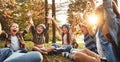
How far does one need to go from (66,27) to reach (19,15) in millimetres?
11161

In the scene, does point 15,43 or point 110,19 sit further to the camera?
point 15,43

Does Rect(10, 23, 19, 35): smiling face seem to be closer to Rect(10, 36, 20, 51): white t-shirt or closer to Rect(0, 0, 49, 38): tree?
Rect(10, 36, 20, 51): white t-shirt

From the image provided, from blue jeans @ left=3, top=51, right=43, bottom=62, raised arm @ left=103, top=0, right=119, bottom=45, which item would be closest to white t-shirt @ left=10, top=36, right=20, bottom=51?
raised arm @ left=103, top=0, right=119, bottom=45

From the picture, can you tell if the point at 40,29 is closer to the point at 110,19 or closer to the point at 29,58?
the point at 110,19

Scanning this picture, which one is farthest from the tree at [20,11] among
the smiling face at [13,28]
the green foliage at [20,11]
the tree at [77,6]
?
the smiling face at [13,28]

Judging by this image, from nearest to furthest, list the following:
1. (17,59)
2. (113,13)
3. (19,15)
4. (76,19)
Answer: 1. (17,59)
2. (113,13)
3. (76,19)
4. (19,15)

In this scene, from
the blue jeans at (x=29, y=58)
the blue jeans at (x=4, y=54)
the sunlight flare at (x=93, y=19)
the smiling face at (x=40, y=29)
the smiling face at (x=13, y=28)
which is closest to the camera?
the blue jeans at (x=29, y=58)

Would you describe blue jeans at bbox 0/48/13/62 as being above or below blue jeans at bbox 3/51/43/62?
below

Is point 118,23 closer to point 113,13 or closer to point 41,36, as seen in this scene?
point 113,13

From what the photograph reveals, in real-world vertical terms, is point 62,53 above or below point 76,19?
below

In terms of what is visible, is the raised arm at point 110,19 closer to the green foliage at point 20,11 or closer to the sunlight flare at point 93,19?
the sunlight flare at point 93,19

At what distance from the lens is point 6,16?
60.1 ft

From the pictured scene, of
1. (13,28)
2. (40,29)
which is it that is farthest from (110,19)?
(40,29)

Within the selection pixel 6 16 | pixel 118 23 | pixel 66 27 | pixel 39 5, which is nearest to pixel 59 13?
pixel 39 5
